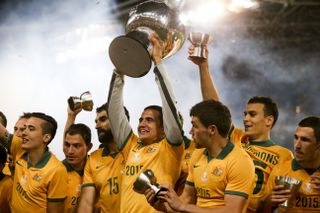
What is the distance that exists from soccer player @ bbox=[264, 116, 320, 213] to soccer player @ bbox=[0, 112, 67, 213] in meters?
1.48

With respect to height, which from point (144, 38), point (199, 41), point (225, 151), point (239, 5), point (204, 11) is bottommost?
point (225, 151)

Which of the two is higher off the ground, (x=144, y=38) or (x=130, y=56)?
(x=144, y=38)

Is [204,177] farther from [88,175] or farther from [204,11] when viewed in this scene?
[204,11]

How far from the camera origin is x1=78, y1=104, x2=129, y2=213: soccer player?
12.1 ft

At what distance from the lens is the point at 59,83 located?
7.32 m

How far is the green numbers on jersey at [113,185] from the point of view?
368 centimetres

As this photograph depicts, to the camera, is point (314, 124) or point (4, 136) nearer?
point (314, 124)

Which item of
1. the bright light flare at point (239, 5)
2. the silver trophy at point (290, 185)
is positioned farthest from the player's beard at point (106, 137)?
the bright light flare at point (239, 5)

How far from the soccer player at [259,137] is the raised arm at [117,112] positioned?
562 millimetres

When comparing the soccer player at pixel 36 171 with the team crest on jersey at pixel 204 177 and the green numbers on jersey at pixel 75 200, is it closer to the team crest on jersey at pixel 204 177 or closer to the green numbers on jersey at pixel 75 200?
the green numbers on jersey at pixel 75 200

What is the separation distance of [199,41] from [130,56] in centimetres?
72

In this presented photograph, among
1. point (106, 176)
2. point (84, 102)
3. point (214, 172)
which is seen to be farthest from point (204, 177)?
point (84, 102)

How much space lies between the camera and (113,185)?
369 cm

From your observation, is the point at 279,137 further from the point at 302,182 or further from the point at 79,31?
the point at 302,182
